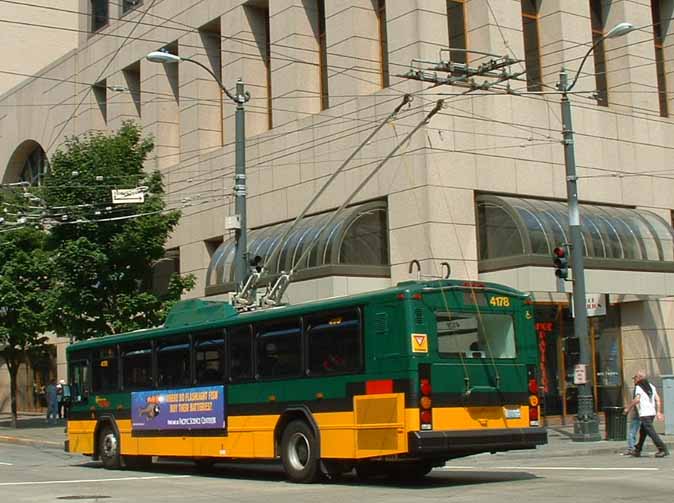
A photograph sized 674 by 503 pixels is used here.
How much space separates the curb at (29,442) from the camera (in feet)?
97.9

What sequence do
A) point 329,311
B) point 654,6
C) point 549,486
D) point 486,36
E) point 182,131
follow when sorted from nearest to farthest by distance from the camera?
point 549,486, point 329,311, point 486,36, point 654,6, point 182,131

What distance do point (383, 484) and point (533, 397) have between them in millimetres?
2600

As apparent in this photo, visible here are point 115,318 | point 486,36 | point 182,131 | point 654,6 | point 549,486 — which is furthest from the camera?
point 182,131

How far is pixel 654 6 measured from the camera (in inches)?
1373

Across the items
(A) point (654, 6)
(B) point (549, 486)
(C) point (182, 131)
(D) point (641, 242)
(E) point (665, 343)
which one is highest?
(A) point (654, 6)

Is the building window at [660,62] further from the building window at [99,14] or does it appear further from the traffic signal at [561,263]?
the building window at [99,14]

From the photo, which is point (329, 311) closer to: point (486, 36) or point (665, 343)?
point (486, 36)

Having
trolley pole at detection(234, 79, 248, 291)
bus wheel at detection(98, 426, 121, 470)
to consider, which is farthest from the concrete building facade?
bus wheel at detection(98, 426, 121, 470)

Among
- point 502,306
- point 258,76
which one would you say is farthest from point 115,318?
point 502,306

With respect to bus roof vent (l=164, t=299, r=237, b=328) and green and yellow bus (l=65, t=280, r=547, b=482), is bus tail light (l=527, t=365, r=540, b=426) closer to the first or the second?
green and yellow bus (l=65, t=280, r=547, b=482)

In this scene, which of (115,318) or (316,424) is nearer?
(316,424)

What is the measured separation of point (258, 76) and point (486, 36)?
874 centimetres

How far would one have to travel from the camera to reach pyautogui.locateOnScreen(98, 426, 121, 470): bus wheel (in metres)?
20.7

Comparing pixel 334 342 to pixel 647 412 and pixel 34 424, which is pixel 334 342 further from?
pixel 34 424
